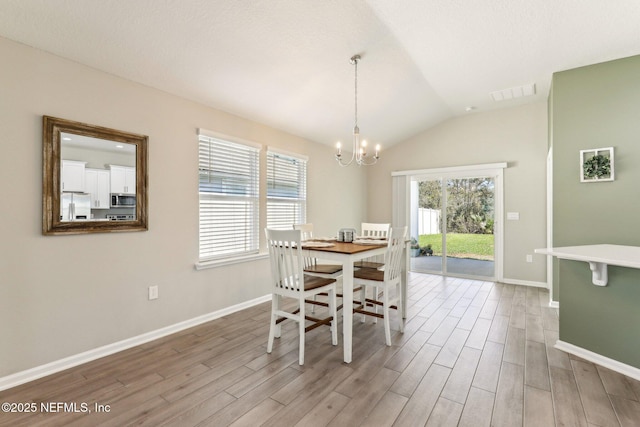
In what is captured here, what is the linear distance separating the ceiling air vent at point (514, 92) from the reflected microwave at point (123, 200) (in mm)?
4759

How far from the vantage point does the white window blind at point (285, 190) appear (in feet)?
13.3

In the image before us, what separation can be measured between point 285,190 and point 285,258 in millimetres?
1977

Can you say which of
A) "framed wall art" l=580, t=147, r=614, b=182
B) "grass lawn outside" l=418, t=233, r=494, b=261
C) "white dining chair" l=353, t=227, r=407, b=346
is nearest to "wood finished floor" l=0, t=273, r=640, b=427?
"white dining chair" l=353, t=227, r=407, b=346

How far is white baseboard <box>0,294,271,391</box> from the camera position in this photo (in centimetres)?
201

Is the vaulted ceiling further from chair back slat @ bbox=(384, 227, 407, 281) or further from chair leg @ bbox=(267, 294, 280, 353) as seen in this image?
chair leg @ bbox=(267, 294, 280, 353)

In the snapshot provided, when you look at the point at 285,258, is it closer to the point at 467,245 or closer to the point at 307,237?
the point at 307,237

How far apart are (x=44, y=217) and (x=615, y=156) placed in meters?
4.85

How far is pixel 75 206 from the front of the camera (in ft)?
→ 7.45

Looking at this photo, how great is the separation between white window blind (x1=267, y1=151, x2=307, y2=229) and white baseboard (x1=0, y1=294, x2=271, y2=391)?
1421mm

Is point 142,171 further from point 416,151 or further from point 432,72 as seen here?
point 416,151

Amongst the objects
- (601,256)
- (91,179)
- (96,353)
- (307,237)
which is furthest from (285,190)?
(601,256)

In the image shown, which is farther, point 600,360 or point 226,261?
point 226,261

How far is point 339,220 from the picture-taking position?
17.9 ft

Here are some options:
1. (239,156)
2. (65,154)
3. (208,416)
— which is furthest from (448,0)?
(208,416)
